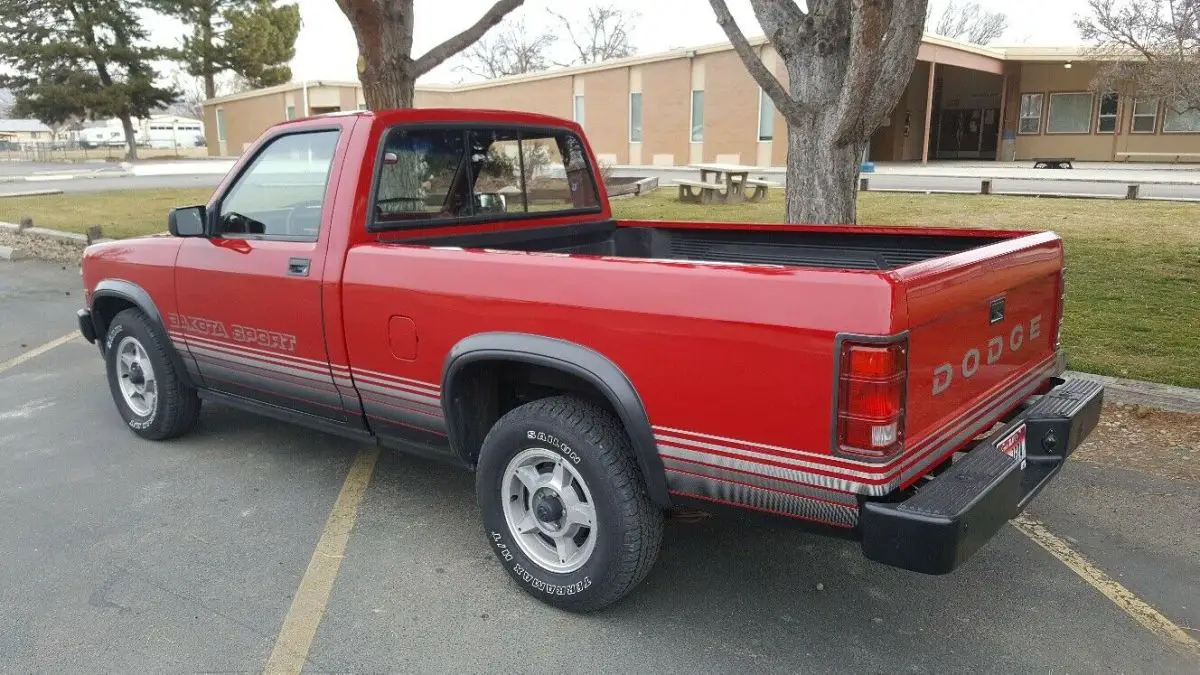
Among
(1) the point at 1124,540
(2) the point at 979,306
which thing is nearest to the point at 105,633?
(2) the point at 979,306

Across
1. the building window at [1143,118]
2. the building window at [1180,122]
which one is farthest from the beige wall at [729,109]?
the building window at [1180,122]

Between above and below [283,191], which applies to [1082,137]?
above

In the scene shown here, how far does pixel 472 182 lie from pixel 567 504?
1.79m

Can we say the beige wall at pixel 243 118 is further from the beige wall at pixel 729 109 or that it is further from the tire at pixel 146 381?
the tire at pixel 146 381

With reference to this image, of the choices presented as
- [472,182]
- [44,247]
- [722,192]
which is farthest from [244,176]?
[722,192]

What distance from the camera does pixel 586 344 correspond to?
2.95 meters

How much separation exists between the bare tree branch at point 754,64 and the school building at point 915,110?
22524 mm

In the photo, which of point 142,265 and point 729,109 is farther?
point 729,109

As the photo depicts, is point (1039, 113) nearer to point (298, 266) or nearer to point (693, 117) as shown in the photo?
point (693, 117)

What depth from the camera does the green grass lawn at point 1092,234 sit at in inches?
246

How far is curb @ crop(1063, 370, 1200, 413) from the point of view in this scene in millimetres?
5129

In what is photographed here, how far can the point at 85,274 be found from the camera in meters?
5.22

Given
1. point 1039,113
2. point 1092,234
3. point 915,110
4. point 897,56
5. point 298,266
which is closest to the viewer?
point 298,266

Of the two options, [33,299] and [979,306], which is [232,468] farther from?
[33,299]
